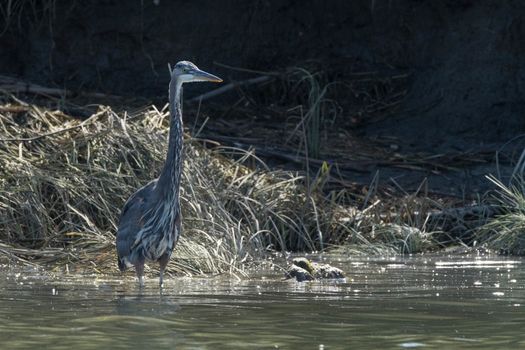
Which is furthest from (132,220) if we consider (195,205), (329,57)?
(329,57)

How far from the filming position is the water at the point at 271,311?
6859 mm

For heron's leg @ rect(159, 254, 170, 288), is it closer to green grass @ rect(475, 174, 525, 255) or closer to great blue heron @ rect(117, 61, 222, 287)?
great blue heron @ rect(117, 61, 222, 287)

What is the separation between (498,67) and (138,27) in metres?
4.86

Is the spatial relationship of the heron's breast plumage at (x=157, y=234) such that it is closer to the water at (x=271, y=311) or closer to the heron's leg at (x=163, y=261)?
the heron's leg at (x=163, y=261)

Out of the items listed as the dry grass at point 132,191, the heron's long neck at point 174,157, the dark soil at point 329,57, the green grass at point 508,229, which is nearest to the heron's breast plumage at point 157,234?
the heron's long neck at point 174,157

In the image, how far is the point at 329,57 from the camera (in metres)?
17.4

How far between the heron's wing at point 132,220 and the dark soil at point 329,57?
5.45 meters

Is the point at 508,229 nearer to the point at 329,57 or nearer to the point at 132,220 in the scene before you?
the point at 132,220

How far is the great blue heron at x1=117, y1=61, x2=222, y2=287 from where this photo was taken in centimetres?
963

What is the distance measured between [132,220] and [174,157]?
59 cm

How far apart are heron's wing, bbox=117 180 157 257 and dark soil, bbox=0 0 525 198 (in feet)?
17.9

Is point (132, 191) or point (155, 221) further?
point (132, 191)

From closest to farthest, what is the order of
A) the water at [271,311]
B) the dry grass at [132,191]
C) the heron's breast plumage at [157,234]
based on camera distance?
the water at [271,311], the heron's breast plumage at [157,234], the dry grass at [132,191]

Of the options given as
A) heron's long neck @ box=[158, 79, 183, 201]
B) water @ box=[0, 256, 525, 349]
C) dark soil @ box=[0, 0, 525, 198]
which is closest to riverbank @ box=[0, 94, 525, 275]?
water @ box=[0, 256, 525, 349]
